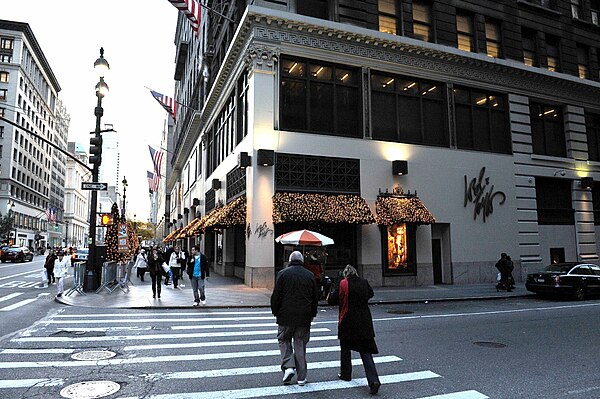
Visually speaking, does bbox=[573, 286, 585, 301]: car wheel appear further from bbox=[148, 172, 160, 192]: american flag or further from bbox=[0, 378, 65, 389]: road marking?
bbox=[148, 172, 160, 192]: american flag

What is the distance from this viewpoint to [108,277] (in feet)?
59.8

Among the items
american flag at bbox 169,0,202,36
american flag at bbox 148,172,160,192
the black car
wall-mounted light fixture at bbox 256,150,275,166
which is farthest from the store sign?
Answer: american flag at bbox 148,172,160,192

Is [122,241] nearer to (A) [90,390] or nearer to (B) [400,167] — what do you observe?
(B) [400,167]

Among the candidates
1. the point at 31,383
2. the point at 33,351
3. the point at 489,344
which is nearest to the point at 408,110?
the point at 489,344

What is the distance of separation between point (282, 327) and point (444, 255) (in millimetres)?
18045

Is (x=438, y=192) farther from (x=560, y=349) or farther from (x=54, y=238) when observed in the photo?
(x=54, y=238)

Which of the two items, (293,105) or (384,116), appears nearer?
(293,105)

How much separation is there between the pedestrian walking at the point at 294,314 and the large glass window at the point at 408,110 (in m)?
16.1

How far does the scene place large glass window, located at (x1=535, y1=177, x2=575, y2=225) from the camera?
2520cm

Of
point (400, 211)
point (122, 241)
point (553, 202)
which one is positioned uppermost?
point (553, 202)

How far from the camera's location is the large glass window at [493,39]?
24.8 meters

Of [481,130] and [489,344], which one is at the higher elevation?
[481,130]

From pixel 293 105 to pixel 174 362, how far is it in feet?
49.2

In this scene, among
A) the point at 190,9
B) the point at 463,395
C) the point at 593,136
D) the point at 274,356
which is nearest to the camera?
the point at 463,395
